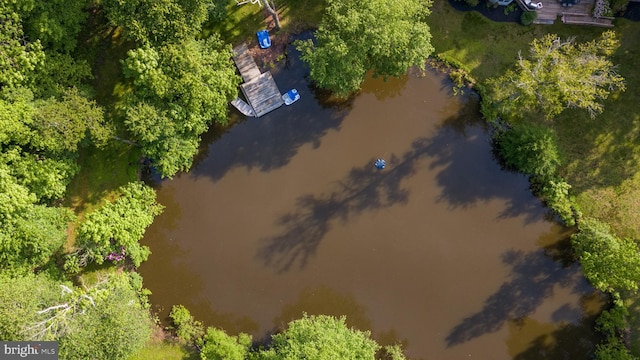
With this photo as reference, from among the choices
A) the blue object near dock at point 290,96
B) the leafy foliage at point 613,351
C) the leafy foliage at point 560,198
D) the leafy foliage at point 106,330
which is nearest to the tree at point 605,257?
the leafy foliage at point 560,198

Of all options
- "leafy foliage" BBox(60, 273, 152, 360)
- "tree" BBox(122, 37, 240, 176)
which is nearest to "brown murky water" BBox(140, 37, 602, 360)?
"tree" BBox(122, 37, 240, 176)

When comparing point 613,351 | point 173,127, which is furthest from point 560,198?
point 173,127

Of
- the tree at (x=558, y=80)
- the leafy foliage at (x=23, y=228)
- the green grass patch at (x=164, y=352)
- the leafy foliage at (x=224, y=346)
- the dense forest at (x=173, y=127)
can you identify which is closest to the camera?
the leafy foliage at (x=23, y=228)

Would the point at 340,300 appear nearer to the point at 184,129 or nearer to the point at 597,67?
the point at 184,129

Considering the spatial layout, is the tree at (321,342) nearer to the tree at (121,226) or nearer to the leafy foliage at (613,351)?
the tree at (121,226)

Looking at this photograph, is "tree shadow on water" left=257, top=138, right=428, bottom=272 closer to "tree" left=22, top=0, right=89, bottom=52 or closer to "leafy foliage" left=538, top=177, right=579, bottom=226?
"leafy foliage" left=538, top=177, right=579, bottom=226

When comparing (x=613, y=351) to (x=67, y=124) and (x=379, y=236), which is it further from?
(x=67, y=124)
